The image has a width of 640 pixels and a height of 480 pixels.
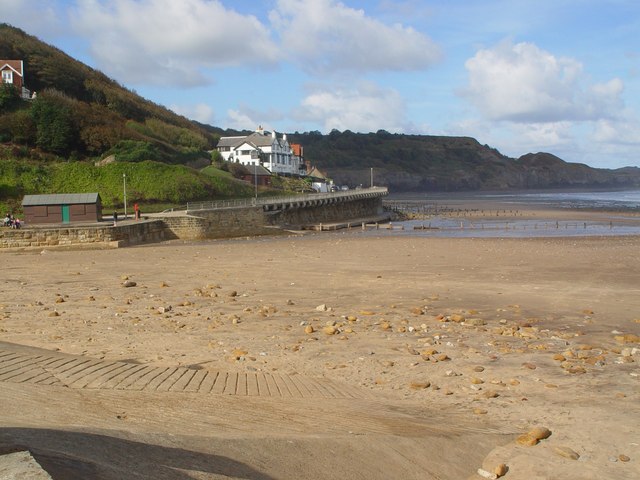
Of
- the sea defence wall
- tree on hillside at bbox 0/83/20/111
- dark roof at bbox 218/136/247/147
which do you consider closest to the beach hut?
the sea defence wall

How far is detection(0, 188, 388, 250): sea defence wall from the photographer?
37.8 metres

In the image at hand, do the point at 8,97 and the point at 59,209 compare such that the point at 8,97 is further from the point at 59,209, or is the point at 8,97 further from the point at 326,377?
the point at 326,377

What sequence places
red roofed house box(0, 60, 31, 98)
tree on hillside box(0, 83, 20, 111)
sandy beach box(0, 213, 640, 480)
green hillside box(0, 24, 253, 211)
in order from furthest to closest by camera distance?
red roofed house box(0, 60, 31, 98) → tree on hillside box(0, 83, 20, 111) → green hillside box(0, 24, 253, 211) → sandy beach box(0, 213, 640, 480)

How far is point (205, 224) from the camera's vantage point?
4828cm

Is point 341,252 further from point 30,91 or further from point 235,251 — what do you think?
point 30,91

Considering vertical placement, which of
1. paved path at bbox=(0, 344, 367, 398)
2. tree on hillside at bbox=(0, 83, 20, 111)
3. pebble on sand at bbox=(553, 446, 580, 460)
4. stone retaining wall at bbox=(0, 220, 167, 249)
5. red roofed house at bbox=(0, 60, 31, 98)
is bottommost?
pebble on sand at bbox=(553, 446, 580, 460)

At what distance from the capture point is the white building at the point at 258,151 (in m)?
104

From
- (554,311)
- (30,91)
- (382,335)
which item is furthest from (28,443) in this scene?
(30,91)

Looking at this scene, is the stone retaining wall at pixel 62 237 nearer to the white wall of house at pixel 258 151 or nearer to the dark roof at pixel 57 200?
the dark roof at pixel 57 200

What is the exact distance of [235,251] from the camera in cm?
3488

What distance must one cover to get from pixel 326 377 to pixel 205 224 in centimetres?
3968

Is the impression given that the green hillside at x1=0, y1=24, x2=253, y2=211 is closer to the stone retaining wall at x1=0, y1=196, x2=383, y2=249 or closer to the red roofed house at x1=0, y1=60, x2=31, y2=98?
the red roofed house at x1=0, y1=60, x2=31, y2=98

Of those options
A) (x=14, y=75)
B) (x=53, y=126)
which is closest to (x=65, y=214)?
(x=53, y=126)

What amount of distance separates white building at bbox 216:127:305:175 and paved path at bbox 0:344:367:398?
9344 centimetres
